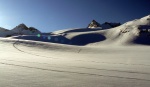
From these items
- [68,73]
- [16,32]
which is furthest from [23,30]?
[68,73]

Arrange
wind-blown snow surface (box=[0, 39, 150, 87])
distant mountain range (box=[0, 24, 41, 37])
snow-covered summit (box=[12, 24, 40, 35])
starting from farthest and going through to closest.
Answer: snow-covered summit (box=[12, 24, 40, 35]) < distant mountain range (box=[0, 24, 41, 37]) < wind-blown snow surface (box=[0, 39, 150, 87])

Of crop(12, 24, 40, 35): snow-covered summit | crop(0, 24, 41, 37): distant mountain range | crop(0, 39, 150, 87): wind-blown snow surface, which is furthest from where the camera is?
crop(12, 24, 40, 35): snow-covered summit

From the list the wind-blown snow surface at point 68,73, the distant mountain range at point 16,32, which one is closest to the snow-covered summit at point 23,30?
the distant mountain range at point 16,32

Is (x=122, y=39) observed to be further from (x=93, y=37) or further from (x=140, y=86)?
(x=140, y=86)

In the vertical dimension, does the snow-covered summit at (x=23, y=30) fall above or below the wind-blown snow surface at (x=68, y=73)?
above

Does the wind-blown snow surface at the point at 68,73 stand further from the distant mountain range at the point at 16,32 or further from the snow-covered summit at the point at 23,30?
the snow-covered summit at the point at 23,30

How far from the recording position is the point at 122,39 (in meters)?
44.0

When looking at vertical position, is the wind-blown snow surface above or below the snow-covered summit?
below

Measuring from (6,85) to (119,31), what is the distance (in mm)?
46926

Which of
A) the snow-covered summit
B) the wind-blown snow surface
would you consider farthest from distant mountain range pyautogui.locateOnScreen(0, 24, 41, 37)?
the wind-blown snow surface

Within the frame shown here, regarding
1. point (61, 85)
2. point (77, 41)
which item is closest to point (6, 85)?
point (61, 85)

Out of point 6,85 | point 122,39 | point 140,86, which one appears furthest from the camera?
point 122,39

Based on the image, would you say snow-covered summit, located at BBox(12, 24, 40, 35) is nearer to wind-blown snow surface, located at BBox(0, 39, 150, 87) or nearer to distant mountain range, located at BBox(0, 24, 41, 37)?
distant mountain range, located at BBox(0, 24, 41, 37)

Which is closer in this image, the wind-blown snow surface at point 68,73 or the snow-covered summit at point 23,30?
the wind-blown snow surface at point 68,73
